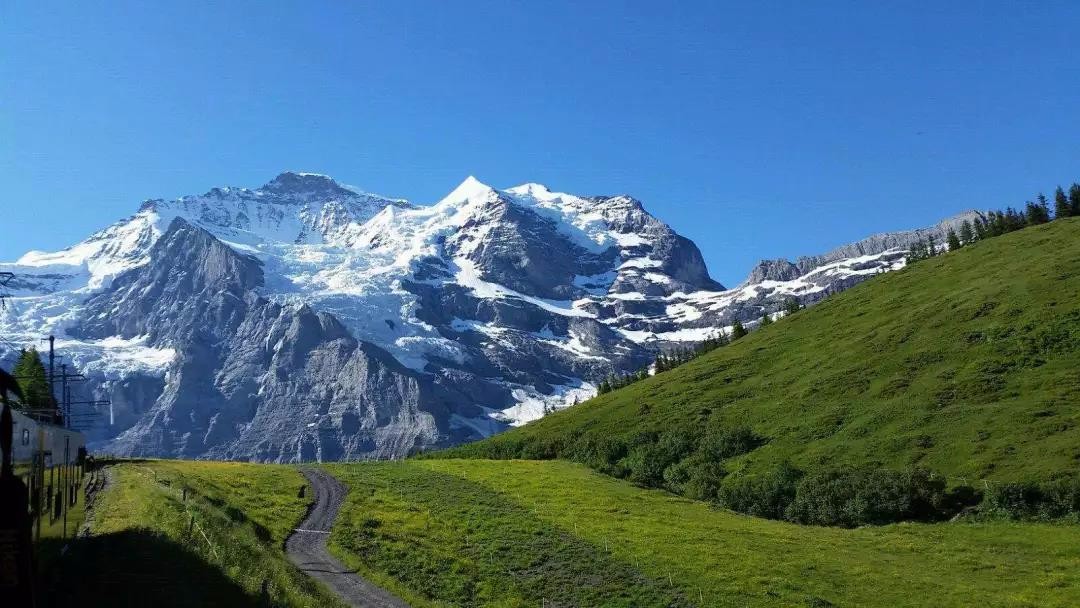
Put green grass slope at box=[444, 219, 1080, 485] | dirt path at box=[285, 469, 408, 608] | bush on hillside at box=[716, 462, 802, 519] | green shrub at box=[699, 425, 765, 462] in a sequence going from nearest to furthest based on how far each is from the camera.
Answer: dirt path at box=[285, 469, 408, 608], bush on hillside at box=[716, 462, 802, 519], green grass slope at box=[444, 219, 1080, 485], green shrub at box=[699, 425, 765, 462]

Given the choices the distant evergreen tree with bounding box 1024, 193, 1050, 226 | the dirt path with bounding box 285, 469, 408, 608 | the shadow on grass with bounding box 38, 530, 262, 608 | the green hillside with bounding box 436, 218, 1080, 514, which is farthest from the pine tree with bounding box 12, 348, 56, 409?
the distant evergreen tree with bounding box 1024, 193, 1050, 226

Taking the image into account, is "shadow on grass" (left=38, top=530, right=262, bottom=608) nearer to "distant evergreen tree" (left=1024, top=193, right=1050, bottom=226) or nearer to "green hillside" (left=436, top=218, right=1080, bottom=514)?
"green hillside" (left=436, top=218, right=1080, bottom=514)

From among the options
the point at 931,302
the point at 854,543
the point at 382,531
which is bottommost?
the point at 854,543

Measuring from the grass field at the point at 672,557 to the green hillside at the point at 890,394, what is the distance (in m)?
15.1

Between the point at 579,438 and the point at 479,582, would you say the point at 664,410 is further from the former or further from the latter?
the point at 479,582

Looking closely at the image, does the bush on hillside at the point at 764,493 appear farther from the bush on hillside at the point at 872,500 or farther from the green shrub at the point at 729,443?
the green shrub at the point at 729,443

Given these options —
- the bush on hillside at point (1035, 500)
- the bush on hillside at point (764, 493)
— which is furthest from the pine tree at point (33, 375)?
the bush on hillside at point (1035, 500)

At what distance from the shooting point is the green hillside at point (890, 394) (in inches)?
3063

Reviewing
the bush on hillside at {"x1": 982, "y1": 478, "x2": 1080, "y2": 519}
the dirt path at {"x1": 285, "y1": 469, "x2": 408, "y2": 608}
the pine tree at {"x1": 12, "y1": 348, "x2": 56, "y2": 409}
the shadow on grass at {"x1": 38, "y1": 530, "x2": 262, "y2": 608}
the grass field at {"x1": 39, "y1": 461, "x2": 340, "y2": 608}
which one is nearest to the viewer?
the shadow on grass at {"x1": 38, "y1": 530, "x2": 262, "y2": 608}

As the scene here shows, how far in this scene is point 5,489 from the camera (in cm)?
840

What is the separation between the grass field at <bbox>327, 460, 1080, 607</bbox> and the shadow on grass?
19.8 metres

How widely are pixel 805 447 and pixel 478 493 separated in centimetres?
3682

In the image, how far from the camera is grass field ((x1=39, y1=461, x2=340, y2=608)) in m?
23.6

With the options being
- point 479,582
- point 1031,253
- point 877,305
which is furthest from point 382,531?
point 1031,253
